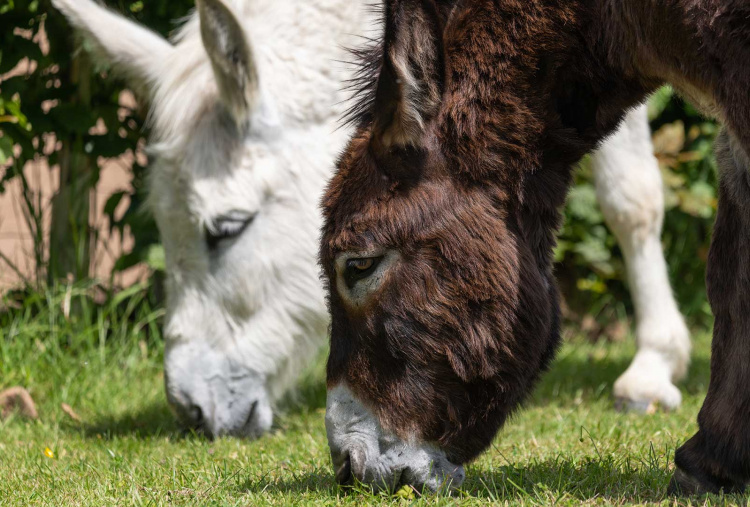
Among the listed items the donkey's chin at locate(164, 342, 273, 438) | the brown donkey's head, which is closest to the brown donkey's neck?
the brown donkey's head

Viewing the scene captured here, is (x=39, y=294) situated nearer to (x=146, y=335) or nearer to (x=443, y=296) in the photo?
(x=146, y=335)

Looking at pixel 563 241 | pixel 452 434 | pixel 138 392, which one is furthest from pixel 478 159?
pixel 563 241

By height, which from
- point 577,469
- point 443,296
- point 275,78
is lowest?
point 577,469

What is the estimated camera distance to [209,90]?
14.9 ft

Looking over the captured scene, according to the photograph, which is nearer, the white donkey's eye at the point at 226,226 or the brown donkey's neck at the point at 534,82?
the brown donkey's neck at the point at 534,82

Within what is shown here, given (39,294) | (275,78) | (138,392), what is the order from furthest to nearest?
1. (39,294)
2. (138,392)
3. (275,78)

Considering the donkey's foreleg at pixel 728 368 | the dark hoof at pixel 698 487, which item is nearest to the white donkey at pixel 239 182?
the donkey's foreleg at pixel 728 368

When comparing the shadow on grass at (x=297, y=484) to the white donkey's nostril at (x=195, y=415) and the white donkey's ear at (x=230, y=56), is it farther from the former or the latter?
the white donkey's ear at (x=230, y=56)

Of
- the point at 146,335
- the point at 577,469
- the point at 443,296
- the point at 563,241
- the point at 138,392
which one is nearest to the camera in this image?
the point at 443,296

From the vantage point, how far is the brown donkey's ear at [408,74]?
101 inches

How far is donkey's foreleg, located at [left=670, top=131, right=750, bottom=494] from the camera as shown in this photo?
103 inches

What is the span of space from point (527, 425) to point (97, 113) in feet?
10.9

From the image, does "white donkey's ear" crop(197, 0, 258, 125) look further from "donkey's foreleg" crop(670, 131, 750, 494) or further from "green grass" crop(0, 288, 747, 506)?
"donkey's foreleg" crop(670, 131, 750, 494)

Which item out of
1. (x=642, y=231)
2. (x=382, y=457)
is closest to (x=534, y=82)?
(x=382, y=457)
